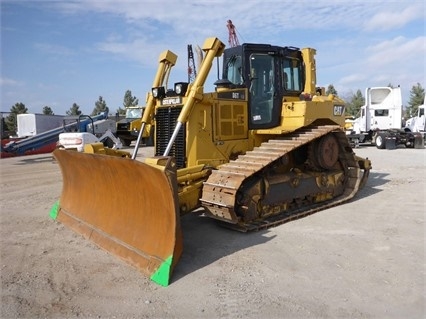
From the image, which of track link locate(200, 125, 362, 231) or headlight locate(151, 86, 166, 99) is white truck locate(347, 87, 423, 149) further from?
headlight locate(151, 86, 166, 99)

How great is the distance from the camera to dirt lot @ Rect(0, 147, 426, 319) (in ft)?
11.2

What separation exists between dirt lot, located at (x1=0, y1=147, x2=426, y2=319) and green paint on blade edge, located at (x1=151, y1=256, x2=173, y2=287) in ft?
0.23

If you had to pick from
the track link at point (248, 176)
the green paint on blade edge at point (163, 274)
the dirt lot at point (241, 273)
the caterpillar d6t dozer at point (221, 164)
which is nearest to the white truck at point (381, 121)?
the caterpillar d6t dozer at point (221, 164)

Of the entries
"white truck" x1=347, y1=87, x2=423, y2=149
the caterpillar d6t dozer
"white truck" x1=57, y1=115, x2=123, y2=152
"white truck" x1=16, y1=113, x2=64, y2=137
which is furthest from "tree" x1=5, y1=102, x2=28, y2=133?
the caterpillar d6t dozer

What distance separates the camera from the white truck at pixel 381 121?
20078mm

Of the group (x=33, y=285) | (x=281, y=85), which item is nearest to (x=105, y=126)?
(x=281, y=85)

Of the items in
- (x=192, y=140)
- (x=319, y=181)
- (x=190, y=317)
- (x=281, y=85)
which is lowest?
(x=190, y=317)

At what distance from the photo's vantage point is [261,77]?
6816 mm

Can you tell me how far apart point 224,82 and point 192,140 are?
47.0 inches

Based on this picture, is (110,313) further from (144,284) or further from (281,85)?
(281,85)

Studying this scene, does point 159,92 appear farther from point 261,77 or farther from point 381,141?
point 381,141

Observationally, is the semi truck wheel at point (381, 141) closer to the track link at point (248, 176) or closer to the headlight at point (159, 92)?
the track link at point (248, 176)

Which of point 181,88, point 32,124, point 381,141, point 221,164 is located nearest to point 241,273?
point 221,164

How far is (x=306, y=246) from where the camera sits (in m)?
4.87
